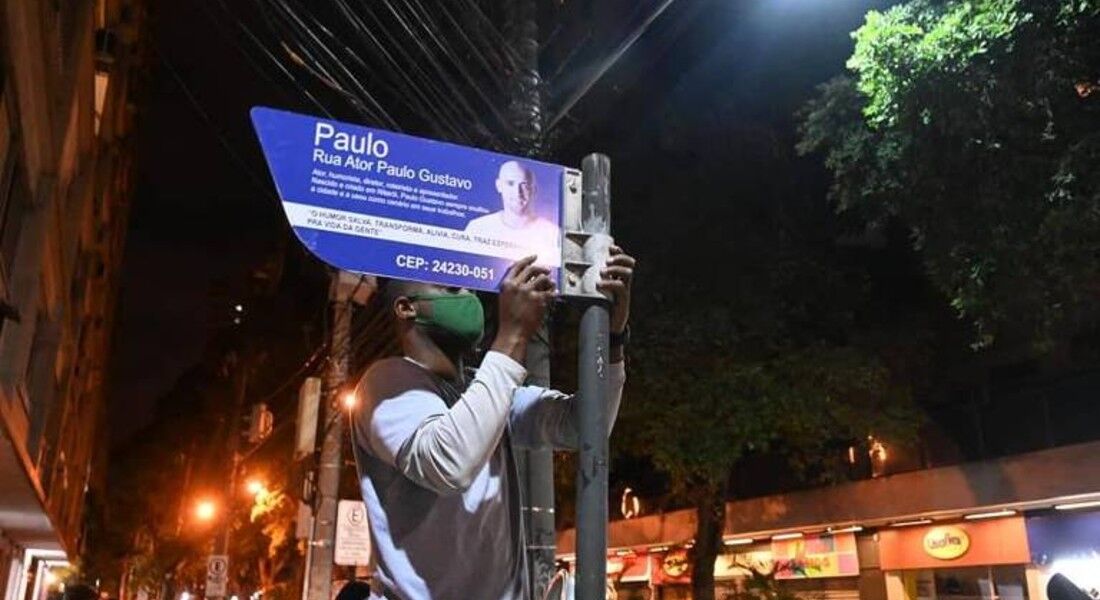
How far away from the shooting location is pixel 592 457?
7.58 feet

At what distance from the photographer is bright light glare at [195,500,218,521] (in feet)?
113

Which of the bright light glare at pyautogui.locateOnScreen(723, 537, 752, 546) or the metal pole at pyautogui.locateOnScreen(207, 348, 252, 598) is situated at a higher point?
the metal pole at pyautogui.locateOnScreen(207, 348, 252, 598)

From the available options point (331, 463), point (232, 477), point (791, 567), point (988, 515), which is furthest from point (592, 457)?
point (232, 477)

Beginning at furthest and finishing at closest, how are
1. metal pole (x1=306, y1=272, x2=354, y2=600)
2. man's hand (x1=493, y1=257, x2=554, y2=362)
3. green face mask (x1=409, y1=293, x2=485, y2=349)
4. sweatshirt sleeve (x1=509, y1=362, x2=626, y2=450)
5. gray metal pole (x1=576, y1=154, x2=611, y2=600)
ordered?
1. metal pole (x1=306, y1=272, x2=354, y2=600)
2. sweatshirt sleeve (x1=509, y1=362, x2=626, y2=450)
3. green face mask (x1=409, y1=293, x2=485, y2=349)
4. man's hand (x1=493, y1=257, x2=554, y2=362)
5. gray metal pole (x1=576, y1=154, x2=611, y2=600)

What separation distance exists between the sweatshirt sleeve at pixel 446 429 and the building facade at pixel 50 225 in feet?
20.7

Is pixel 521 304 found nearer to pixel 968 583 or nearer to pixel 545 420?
pixel 545 420

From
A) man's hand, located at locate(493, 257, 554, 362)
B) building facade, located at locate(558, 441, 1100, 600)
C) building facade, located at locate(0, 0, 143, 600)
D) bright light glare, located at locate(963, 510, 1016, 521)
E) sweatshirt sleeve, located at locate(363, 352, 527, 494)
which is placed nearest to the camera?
sweatshirt sleeve, located at locate(363, 352, 527, 494)

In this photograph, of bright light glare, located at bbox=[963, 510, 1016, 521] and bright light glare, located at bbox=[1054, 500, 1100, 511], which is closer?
bright light glare, located at bbox=[1054, 500, 1100, 511]

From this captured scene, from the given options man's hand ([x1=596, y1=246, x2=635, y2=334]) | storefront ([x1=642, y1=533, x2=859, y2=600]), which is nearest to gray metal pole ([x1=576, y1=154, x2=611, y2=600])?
man's hand ([x1=596, y1=246, x2=635, y2=334])

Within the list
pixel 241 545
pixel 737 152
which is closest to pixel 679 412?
pixel 737 152

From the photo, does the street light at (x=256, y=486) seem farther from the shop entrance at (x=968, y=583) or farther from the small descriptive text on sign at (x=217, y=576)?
the shop entrance at (x=968, y=583)

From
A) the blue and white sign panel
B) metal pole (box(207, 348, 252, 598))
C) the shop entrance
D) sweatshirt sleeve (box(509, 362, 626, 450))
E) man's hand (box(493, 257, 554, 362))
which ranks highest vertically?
metal pole (box(207, 348, 252, 598))

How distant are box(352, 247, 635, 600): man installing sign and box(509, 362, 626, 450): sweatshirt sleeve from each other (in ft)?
0.15

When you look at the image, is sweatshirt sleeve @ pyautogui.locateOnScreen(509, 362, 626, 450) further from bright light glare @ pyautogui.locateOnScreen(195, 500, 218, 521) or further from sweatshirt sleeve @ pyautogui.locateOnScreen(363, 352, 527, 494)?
A: bright light glare @ pyautogui.locateOnScreen(195, 500, 218, 521)
